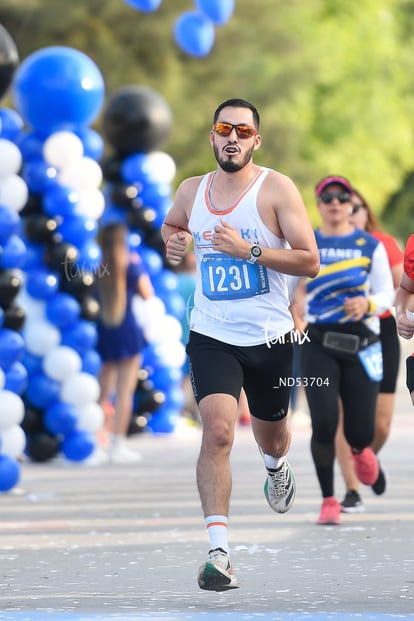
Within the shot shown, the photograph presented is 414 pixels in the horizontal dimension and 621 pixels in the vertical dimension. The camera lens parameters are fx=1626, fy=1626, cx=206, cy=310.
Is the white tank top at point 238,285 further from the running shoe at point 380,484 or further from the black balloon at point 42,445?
the black balloon at point 42,445

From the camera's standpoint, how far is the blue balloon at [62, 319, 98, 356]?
13.3 m

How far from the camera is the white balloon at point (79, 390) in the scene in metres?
13.2

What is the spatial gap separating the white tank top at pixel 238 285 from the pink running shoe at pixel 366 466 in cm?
257

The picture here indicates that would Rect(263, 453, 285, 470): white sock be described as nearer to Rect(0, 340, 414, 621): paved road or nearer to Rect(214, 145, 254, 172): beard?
Rect(0, 340, 414, 621): paved road

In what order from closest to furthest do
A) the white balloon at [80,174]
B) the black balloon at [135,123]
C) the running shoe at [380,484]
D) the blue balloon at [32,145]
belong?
the running shoe at [380,484], the blue balloon at [32,145], the white balloon at [80,174], the black balloon at [135,123]

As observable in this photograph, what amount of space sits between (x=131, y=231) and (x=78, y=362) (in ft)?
9.38

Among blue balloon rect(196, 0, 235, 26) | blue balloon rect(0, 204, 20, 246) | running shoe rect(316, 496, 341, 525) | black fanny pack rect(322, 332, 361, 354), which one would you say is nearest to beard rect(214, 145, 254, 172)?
black fanny pack rect(322, 332, 361, 354)

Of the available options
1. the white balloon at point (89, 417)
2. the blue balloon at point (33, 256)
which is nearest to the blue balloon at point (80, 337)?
the white balloon at point (89, 417)

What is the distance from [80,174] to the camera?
1307cm

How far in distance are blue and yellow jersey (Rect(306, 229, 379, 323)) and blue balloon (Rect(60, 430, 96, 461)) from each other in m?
4.41

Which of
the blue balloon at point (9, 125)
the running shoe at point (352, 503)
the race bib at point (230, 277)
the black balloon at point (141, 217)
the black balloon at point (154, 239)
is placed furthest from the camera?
the black balloon at point (154, 239)

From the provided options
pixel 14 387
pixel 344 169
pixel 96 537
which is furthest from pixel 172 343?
pixel 344 169

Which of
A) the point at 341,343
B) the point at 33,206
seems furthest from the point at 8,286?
the point at 341,343

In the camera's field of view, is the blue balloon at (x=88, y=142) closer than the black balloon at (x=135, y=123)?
Yes
